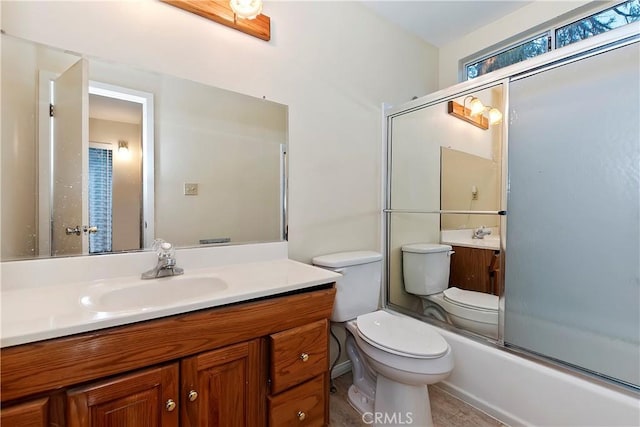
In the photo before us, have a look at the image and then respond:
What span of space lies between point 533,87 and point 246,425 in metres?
2.13

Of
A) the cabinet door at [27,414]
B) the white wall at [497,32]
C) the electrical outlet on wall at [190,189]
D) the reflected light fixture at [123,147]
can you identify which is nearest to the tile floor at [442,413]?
the cabinet door at [27,414]

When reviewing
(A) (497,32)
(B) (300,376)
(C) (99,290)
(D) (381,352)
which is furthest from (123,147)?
(A) (497,32)

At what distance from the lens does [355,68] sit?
1970mm

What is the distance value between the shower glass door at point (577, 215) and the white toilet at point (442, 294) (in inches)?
4.3

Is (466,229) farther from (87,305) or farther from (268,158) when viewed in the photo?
Answer: (87,305)

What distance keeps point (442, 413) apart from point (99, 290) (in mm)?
1710

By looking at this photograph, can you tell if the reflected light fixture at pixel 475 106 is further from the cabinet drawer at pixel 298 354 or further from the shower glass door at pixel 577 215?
the cabinet drawer at pixel 298 354

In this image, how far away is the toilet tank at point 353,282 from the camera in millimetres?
1626

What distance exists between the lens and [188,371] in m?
0.88

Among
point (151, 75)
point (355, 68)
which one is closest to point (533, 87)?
point (355, 68)

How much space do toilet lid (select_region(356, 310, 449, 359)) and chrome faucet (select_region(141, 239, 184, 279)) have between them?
36.4 inches

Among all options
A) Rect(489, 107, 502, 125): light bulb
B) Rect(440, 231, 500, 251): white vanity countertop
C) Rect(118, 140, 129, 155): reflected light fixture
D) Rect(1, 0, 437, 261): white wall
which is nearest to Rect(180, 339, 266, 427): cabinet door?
Rect(1, 0, 437, 261): white wall

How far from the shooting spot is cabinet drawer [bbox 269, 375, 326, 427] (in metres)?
1.09

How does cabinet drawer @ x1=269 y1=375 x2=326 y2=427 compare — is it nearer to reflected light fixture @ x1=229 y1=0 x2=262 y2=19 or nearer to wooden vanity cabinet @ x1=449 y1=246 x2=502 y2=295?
wooden vanity cabinet @ x1=449 y1=246 x2=502 y2=295
